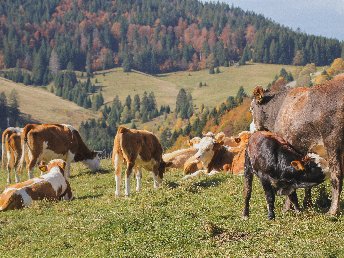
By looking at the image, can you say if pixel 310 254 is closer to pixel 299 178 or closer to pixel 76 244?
pixel 299 178

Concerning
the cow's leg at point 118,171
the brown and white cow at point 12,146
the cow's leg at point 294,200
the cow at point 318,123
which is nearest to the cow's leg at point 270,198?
the cow's leg at point 294,200

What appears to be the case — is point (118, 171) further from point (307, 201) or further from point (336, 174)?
point (336, 174)

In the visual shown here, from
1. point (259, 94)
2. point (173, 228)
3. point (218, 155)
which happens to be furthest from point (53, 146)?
point (173, 228)

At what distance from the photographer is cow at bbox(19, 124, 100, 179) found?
84.5 feet

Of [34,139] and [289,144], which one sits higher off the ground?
[289,144]

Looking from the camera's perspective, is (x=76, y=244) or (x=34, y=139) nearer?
(x=76, y=244)

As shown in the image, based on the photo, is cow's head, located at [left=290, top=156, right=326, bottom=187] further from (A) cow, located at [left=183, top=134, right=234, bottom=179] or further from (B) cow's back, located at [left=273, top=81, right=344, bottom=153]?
(A) cow, located at [left=183, top=134, right=234, bottom=179]

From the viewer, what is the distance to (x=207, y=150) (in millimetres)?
23156

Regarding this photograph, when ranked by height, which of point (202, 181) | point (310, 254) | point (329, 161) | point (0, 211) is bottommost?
point (0, 211)

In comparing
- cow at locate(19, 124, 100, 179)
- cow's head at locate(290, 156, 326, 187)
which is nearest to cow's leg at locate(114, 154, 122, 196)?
cow at locate(19, 124, 100, 179)

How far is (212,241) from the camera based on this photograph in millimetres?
11555

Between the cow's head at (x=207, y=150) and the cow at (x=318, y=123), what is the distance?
9078mm

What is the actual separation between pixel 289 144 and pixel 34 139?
52.5ft

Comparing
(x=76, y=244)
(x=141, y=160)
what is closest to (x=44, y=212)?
(x=141, y=160)
